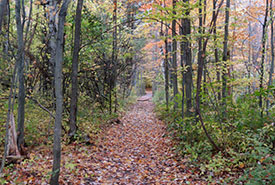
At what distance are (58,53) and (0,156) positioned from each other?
2910mm

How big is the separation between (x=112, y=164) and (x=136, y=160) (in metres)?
0.79

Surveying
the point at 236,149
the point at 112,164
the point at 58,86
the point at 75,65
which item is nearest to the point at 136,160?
the point at 112,164

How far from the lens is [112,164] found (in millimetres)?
5395

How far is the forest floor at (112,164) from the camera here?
422cm

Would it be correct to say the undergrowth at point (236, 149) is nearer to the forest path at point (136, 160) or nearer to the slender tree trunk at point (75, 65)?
the forest path at point (136, 160)

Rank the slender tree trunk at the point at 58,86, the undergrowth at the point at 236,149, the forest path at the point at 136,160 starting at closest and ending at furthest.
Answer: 1. the slender tree trunk at the point at 58,86
2. the undergrowth at the point at 236,149
3. the forest path at the point at 136,160

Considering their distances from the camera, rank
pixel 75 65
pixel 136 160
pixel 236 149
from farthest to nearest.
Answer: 1. pixel 75 65
2. pixel 136 160
3. pixel 236 149

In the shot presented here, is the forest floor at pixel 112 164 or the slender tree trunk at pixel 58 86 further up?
the slender tree trunk at pixel 58 86

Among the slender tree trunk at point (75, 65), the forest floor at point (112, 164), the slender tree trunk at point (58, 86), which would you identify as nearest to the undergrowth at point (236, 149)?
the forest floor at point (112, 164)

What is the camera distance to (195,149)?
18.4 feet

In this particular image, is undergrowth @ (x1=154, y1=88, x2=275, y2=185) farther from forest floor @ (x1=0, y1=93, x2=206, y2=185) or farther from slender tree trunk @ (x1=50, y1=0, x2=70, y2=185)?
slender tree trunk @ (x1=50, y1=0, x2=70, y2=185)

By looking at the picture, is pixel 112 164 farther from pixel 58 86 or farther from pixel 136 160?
pixel 58 86

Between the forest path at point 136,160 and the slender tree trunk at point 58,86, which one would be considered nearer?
the slender tree trunk at point 58,86

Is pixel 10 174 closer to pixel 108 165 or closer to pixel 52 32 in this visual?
pixel 108 165
